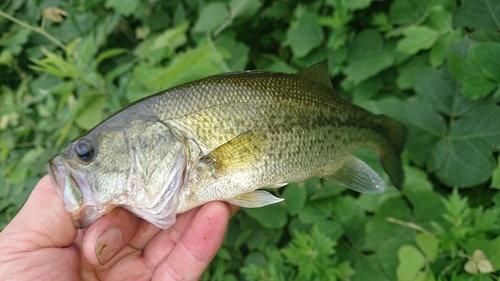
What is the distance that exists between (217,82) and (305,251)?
767 millimetres

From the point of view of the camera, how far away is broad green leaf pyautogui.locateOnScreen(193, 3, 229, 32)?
1966 millimetres

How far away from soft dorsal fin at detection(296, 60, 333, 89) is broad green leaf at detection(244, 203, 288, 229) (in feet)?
2.20

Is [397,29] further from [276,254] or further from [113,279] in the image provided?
[113,279]

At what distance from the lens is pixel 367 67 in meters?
1.75

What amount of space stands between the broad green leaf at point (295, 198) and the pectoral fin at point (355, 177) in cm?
34

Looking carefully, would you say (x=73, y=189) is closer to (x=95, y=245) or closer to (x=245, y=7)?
(x=95, y=245)

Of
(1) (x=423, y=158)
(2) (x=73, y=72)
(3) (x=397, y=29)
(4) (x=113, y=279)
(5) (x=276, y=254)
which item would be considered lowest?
(5) (x=276, y=254)

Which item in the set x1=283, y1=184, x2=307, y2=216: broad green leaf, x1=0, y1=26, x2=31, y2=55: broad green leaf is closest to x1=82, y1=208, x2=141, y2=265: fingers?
x1=283, y1=184, x2=307, y2=216: broad green leaf

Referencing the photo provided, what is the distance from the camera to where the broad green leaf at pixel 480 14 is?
1427 mm

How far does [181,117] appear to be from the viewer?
1134mm

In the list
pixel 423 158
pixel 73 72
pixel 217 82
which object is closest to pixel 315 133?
pixel 217 82

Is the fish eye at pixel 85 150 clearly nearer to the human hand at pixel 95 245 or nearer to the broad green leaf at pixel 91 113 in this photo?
the human hand at pixel 95 245

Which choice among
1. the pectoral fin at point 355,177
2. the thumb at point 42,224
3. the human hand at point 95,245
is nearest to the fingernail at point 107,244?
the human hand at point 95,245

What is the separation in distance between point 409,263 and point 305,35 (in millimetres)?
1207
